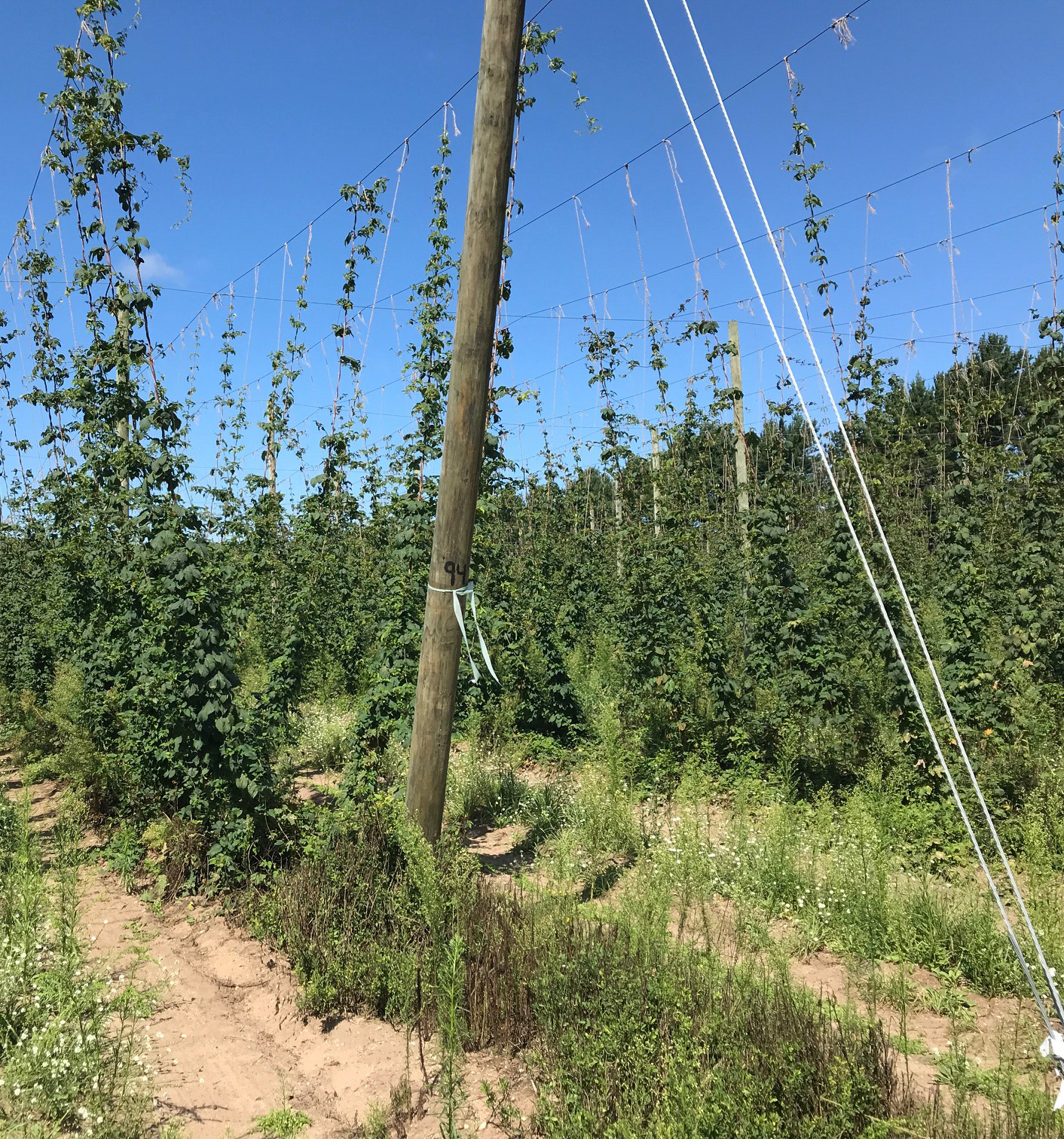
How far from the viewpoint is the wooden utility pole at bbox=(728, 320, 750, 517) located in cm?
954

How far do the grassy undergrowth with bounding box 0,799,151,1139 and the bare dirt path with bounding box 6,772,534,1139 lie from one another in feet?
0.47

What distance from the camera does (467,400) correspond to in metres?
3.85

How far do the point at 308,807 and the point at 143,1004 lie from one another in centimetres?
158

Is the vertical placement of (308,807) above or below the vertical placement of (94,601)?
below

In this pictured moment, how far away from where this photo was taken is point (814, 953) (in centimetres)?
395

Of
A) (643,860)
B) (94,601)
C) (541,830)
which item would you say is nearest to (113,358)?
(94,601)

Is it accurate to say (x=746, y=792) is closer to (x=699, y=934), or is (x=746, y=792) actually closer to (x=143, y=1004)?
(x=699, y=934)

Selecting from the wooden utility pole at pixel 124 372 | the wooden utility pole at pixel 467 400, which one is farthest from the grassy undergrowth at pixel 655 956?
the wooden utility pole at pixel 124 372

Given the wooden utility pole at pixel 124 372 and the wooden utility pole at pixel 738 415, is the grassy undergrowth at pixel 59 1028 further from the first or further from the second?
the wooden utility pole at pixel 738 415

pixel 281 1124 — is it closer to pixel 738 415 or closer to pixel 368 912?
pixel 368 912

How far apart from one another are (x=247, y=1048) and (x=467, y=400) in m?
3.12

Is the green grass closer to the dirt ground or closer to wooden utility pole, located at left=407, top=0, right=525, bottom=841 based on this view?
the dirt ground

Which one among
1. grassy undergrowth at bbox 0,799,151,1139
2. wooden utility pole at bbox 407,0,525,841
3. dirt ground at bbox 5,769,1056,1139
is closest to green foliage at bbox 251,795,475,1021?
dirt ground at bbox 5,769,1056,1139

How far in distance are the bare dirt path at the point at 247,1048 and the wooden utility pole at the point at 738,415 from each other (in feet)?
24.0
